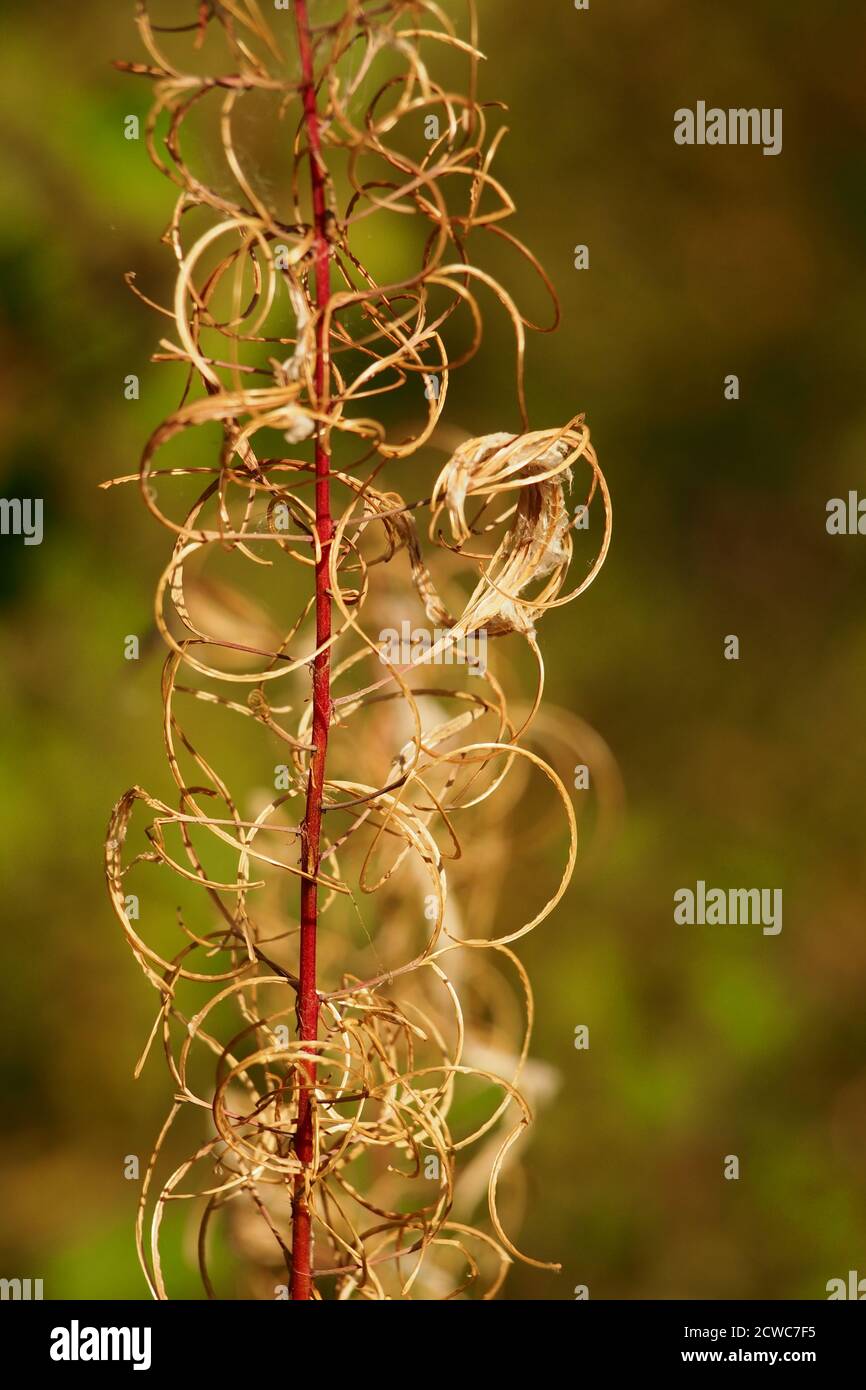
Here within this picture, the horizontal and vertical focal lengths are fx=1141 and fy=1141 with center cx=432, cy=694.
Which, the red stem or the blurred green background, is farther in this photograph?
the blurred green background

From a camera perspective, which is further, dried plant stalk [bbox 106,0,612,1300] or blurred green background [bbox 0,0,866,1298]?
blurred green background [bbox 0,0,866,1298]

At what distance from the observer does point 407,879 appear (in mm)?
592

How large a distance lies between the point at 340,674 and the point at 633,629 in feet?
1.54

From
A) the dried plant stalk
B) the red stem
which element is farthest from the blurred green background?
the red stem

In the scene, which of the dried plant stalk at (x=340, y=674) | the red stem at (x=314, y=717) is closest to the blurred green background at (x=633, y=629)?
the dried plant stalk at (x=340, y=674)

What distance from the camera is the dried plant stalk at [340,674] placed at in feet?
0.98

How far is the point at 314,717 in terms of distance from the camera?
0.31 meters

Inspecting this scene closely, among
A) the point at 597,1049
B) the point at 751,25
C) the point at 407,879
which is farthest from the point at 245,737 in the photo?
the point at 751,25

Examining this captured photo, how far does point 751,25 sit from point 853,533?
0.37 m

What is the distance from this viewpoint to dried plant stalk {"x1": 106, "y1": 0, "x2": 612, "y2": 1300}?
30 centimetres

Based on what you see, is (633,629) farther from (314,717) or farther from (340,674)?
(314,717)

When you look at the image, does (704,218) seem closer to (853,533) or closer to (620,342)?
(620,342)

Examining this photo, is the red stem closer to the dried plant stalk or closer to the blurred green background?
the dried plant stalk

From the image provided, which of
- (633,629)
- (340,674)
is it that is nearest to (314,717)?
(340,674)
